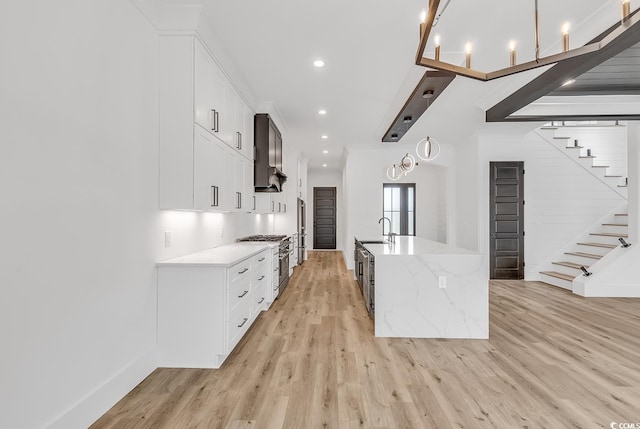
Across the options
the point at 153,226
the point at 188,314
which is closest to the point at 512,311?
the point at 188,314

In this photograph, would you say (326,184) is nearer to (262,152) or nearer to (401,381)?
(262,152)

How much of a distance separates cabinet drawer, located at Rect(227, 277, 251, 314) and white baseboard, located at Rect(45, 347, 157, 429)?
69 centimetres

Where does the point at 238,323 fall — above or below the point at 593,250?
below

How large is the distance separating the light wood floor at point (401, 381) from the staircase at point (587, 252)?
197 centimetres

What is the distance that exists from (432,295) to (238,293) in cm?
194

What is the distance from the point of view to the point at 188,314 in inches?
98.3

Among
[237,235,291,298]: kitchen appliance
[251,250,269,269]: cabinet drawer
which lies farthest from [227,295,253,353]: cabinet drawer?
[237,235,291,298]: kitchen appliance

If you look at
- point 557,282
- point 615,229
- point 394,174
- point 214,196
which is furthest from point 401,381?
point 615,229

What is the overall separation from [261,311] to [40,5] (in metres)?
3.41

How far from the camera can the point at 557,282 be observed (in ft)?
18.6

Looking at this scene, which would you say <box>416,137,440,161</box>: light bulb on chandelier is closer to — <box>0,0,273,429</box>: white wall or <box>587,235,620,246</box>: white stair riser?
<box>0,0,273,429</box>: white wall

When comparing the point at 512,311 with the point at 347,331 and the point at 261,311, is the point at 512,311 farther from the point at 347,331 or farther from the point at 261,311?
the point at 261,311

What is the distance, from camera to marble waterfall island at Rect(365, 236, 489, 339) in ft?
10.3

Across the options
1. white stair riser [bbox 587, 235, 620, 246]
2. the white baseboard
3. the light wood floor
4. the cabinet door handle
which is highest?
the cabinet door handle
